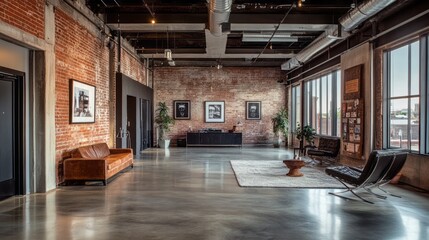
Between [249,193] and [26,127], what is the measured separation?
394 centimetres

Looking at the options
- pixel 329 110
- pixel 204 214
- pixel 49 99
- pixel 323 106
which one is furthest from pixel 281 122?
pixel 204 214

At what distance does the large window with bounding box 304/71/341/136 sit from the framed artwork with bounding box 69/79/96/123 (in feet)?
23.5

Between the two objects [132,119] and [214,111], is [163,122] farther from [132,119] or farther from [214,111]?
[132,119]

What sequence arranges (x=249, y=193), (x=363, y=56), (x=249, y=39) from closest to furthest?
(x=249, y=193), (x=363, y=56), (x=249, y=39)

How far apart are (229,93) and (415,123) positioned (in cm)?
1103

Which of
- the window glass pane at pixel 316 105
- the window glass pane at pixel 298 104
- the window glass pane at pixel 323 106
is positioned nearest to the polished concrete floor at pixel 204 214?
the window glass pane at pixel 323 106

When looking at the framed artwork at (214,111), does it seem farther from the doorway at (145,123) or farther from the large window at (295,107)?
the large window at (295,107)

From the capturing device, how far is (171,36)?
12.2 metres

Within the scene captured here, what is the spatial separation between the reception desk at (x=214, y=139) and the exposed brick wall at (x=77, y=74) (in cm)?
705

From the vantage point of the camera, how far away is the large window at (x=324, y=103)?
11.6m

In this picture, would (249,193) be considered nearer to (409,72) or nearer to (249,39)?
(409,72)

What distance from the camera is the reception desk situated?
16.8 m

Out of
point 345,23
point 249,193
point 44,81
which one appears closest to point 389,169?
point 249,193

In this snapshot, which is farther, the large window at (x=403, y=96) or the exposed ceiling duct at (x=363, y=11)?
the large window at (x=403, y=96)
